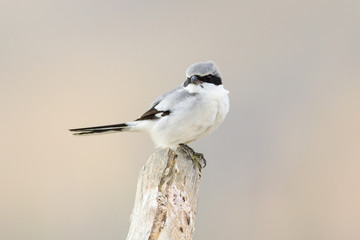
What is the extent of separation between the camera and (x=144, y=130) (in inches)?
76.5

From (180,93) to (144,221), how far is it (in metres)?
0.64

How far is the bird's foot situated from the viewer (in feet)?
5.61

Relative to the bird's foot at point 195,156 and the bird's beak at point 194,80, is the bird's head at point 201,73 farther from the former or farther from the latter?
the bird's foot at point 195,156

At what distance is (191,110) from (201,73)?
0.15 meters

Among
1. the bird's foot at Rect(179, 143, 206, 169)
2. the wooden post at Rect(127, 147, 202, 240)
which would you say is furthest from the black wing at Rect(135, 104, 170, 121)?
the wooden post at Rect(127, 147, 202, 240)

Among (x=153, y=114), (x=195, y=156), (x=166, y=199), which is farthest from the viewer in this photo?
(x=153, y=114)

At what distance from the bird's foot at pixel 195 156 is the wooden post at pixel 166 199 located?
0.09 m

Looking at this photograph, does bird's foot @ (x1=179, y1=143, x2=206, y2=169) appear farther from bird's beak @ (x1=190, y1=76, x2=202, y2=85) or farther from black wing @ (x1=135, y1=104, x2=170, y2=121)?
bird's beak @ (x1=190, y1=76, x2=202, y2=85)

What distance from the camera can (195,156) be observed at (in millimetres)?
1769

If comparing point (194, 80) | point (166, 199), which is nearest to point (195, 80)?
point (194, 80)

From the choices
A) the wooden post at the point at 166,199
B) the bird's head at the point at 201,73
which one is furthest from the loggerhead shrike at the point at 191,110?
the wooden post at the point at 166,199

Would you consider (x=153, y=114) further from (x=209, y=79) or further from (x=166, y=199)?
(x=166, y=199)

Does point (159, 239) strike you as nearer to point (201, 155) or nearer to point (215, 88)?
point (201, 155)

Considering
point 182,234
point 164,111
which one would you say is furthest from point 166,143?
point 182,234
